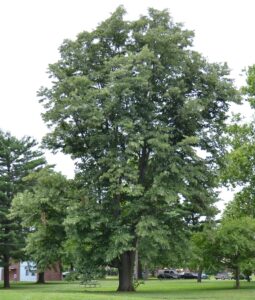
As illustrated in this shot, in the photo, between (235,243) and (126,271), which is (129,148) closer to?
(126,271)

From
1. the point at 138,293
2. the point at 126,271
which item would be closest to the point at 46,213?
the point at 126,271

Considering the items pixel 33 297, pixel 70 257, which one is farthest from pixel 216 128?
pixel 33 297

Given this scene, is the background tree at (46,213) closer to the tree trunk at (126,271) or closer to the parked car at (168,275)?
the tree trunk at (126,271)

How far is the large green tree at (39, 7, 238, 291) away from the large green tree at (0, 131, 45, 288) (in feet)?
61.1

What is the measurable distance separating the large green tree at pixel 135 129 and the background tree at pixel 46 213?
1240mm

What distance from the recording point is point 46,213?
101 ft

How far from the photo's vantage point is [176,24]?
33969mm

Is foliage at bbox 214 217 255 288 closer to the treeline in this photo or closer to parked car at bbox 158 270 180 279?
the treeline

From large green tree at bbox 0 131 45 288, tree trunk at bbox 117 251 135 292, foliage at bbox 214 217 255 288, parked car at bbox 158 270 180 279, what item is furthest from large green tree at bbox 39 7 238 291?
parked car at bbox 158 270 180 279

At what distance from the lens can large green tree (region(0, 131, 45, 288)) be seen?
48.4 meters

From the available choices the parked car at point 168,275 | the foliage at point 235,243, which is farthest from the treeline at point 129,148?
the parked car at point 168,275

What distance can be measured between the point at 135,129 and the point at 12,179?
80.7ft

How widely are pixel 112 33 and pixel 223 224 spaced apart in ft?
50.2

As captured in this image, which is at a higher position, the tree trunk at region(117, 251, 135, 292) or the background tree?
the background tree
